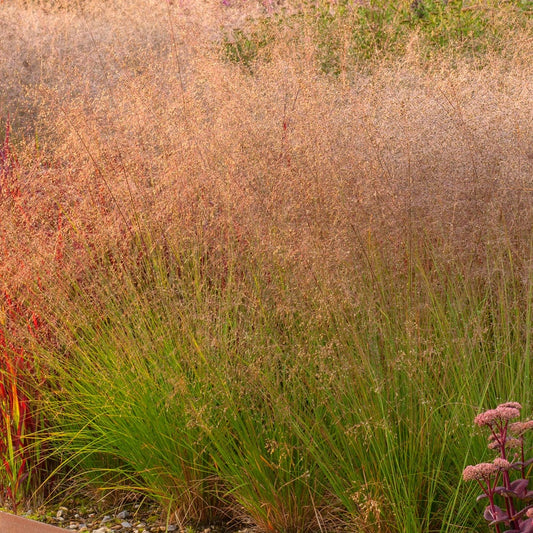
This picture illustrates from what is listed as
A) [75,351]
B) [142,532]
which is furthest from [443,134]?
[142,532]

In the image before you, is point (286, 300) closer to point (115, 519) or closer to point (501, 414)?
point (501, 414)

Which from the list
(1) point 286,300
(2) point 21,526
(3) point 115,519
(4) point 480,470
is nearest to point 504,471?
(4) point 480,470

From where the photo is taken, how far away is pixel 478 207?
2.65 metres

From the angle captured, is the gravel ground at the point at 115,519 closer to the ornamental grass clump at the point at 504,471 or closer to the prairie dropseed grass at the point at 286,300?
the prairie dropseed grass at the point at 286,300

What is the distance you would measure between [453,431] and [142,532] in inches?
43.4

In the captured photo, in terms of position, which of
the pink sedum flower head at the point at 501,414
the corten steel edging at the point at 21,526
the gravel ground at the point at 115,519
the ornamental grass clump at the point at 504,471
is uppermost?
the pink sedum flower head at the point at 501,414

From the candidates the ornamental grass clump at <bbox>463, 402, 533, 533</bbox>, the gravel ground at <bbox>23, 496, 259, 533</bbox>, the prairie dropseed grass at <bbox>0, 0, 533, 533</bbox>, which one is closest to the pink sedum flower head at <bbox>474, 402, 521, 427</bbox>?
the ornamental grass clump at <bbox>463, 402, 533, 533</bbox>

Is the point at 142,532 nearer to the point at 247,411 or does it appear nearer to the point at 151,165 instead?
the point at 247,411

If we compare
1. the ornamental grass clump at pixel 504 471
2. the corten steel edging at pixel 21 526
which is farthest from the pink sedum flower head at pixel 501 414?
the corten steel edging at pixel 21 526

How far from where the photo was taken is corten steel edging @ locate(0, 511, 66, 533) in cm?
254

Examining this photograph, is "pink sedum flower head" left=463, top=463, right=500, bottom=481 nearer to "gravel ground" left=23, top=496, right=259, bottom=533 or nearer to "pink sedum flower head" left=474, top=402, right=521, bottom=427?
"pink sedum flower head" left=474, top=402, right=521, bottom=427

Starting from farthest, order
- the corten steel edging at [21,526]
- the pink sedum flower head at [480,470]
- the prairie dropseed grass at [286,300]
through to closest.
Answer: the corten steel edging at [21,526] < the prairie dropseed grass at [286,300] < the pink sedum flower head at [480,470]

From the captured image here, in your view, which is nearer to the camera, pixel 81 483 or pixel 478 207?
pixel 478 207

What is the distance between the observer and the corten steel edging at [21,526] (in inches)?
99.9
